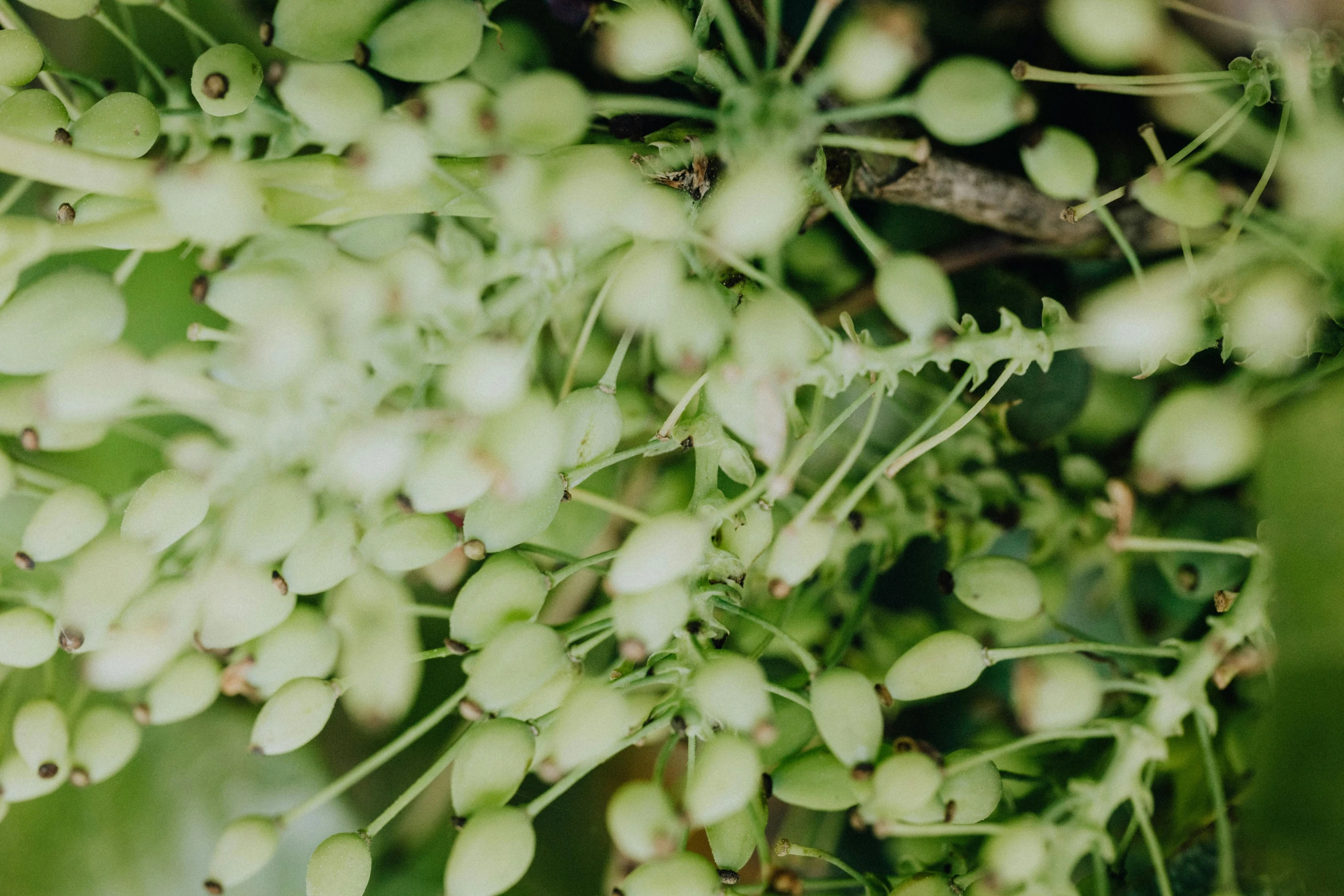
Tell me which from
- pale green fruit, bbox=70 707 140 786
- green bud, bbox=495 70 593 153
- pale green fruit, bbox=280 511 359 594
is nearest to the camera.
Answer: green bud, bbox=495 70 593 153

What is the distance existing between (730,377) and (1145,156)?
509 millimetres

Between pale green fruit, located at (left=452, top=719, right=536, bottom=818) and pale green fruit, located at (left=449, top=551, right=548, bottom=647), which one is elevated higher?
pale green fruit, located at (left=449, top=551, right=548, bottom=647)

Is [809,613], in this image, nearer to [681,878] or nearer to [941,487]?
[941,487]

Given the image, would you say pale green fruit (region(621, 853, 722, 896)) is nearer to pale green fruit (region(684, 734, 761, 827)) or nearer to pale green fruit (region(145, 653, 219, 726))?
pale green fruit (region(684, 734, 761, 827))

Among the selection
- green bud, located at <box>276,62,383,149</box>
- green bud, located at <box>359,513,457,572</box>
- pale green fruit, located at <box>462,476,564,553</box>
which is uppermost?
green bud, located at <box>276,62,383,149</box>

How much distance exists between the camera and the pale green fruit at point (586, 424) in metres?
0.59

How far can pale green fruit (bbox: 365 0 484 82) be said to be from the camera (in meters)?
0.59

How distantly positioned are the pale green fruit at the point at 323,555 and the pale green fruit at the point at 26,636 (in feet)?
0.63

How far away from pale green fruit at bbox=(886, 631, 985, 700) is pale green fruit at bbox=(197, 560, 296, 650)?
0.38 meters

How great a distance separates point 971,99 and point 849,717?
1.10 feet

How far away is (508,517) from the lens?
59cm

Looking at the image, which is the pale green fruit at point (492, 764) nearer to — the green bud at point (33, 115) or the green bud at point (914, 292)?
the green bud at point (914, 292)

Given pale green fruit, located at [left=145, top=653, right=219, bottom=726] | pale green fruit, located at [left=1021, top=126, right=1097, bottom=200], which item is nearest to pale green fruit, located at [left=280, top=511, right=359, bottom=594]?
pale green fruit, located at [left=145, top=653, right=219, bottom=726]

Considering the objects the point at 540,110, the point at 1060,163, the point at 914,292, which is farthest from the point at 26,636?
the point at 1060,163
